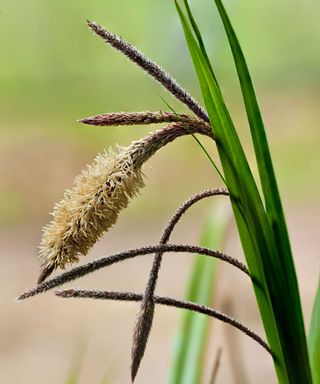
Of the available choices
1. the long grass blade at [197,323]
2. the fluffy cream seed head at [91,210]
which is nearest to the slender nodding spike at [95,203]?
the fluffy cream seed head at [91,210]

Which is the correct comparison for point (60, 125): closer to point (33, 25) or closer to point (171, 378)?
point (33, 25)

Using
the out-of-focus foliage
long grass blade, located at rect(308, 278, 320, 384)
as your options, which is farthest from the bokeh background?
long grass blade, located at rect(308, 278, 320, 384)

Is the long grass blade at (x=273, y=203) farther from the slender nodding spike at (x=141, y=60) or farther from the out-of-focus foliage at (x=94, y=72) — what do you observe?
the out-of-focus foliage at (x=94, y=72)

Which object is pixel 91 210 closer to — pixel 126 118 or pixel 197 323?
pixel 126 118

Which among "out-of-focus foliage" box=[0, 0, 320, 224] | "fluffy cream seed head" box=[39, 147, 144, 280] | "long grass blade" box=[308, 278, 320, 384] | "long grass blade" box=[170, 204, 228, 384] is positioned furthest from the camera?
"out-of-focus foliage" box=[0, 0, 320, 224]

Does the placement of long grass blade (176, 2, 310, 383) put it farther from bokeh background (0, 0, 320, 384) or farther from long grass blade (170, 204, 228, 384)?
bokeh background (0, 0, 320, 384)


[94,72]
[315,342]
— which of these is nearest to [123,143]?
[94,72]

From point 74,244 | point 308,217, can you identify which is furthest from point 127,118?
point 308,217
